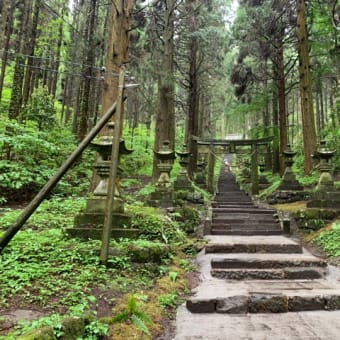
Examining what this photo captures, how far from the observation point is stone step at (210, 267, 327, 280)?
538 cm

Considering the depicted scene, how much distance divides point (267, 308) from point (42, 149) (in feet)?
27.8

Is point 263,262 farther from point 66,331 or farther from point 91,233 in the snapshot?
point 66,331

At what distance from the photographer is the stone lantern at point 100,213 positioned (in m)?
5.42

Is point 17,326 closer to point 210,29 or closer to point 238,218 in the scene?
point 238,218

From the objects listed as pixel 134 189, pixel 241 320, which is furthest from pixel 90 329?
pixel 134 189

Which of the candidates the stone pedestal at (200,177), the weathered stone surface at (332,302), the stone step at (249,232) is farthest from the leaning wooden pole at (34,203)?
the stone pedestal at (200,177)

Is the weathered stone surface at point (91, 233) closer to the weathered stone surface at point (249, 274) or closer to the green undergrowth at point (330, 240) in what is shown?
the weathered stone surface at point (249, 274)

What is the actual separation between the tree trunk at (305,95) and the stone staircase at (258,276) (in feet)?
14.7

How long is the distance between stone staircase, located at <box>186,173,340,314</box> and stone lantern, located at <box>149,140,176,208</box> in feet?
5.51

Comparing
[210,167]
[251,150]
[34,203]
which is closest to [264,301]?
[34,203]

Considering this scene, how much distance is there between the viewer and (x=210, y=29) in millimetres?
14219

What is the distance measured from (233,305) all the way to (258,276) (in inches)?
59.4

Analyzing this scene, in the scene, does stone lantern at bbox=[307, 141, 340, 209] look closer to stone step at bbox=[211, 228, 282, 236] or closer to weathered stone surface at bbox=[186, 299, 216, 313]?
stone step at bbox=[211, 228, 282, 236]

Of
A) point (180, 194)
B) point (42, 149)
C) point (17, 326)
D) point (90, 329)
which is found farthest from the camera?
point (180, 194)
